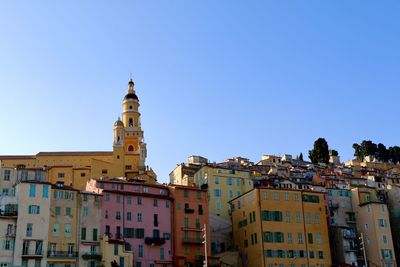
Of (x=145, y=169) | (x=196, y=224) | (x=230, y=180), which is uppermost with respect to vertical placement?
(x=145, y=169)

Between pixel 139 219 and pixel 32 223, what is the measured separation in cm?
1537

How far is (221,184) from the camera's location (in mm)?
99000

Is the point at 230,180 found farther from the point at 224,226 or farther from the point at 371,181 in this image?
the point at 371,181

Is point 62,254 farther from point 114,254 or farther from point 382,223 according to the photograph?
point 382,223

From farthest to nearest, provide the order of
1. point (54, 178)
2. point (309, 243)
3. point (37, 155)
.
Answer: point (37, 155) < point (54, 178) < point (309, 243)

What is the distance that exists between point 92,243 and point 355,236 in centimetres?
4394

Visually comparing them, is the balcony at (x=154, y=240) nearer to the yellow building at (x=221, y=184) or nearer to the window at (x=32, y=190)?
the window at (x=32, y=190)

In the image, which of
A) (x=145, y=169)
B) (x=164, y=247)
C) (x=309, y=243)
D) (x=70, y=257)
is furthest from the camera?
(x=145, y=169)

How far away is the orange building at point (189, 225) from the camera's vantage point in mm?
80125

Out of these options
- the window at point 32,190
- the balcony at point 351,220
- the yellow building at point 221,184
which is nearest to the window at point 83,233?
the window at point 32,190

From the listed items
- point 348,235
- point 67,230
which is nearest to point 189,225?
point 67,230

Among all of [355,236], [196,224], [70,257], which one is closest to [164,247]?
[196,224]

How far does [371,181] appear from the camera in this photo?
387 ft

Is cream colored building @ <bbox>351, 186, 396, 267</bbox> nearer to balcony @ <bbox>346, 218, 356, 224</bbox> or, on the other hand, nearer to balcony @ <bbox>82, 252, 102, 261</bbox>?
balcony @ <bbox>346, 218, 356, 224</bbox>
